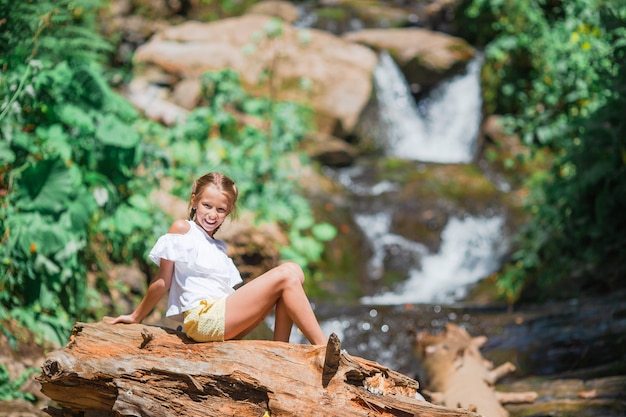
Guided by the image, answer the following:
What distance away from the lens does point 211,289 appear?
3568mm

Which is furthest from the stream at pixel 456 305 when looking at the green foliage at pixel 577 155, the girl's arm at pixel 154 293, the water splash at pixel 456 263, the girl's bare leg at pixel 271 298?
the girl's arm at pixel 154 293

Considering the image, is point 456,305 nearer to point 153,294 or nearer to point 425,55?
point 153,294

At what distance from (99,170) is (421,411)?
395 cm

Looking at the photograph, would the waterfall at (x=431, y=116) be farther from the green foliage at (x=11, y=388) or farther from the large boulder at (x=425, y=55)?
the green foliage at (x=11, y=388)

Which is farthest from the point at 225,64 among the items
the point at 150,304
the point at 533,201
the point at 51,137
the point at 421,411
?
the point at 421,411

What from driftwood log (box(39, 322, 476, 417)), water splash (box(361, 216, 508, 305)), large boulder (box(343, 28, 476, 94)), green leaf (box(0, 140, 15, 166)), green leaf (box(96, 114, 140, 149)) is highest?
large boulder (box(343, 28, 476, 94))

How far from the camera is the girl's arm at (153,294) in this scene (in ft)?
11.3

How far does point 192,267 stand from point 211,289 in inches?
6.0

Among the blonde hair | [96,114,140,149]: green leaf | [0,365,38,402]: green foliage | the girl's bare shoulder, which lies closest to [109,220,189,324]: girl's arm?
the girl's bare shoulder

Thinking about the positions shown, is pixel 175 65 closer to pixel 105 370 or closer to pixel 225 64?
pixel 225 64

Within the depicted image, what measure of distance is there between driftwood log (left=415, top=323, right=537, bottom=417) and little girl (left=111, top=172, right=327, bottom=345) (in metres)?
1.21

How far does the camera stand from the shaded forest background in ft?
16.2

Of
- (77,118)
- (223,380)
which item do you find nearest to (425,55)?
(77,118)

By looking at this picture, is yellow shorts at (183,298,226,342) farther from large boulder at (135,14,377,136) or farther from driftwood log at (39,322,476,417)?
large boulder at (135,14,377,136)
